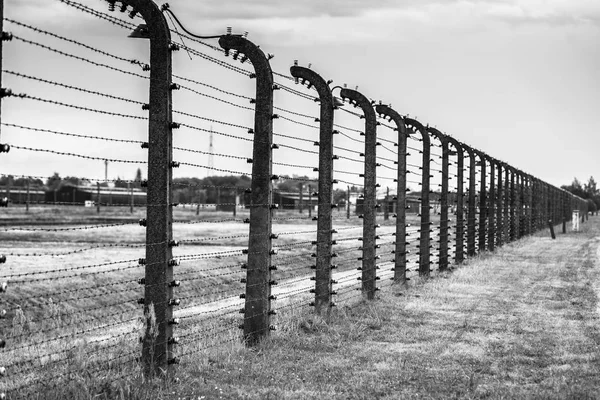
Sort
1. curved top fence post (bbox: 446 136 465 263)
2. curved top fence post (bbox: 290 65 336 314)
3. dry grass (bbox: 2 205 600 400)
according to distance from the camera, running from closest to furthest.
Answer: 1. dry grass (bbox: 2 205 600 400)
2. curved top fence post (bbox: 290 65 336 314)
3. curved top fence post (bbox: 446 136 465 263)

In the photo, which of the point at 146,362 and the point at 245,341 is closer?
the point at 146,362

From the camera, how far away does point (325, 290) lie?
9.63 meters

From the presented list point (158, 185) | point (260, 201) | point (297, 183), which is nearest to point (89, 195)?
point (297, 183)

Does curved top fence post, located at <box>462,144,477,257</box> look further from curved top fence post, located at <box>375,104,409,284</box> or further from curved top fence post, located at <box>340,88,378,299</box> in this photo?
curved top fence post, located at <box>340,88,378,299</box>

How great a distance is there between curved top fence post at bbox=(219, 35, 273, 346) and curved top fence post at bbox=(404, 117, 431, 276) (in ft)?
23.6

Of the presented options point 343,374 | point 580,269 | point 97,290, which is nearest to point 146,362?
point 343,374

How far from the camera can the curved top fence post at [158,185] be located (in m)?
6.02

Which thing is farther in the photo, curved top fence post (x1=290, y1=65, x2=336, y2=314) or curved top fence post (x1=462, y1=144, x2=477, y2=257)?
curved top fence post (x1=462, y1=144, x2=477, y2=257)

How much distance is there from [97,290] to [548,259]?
1218cm

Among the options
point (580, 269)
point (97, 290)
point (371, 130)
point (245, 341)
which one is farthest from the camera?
point (580, 269)

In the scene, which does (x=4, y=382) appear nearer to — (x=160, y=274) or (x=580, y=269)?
(x=160, y=274)

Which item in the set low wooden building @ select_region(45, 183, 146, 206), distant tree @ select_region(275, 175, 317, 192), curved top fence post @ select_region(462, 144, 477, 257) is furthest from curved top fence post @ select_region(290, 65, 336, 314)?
low wooden building @ select_region(45, 183, 146, 206)

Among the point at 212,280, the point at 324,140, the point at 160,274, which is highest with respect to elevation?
the point at 324,140

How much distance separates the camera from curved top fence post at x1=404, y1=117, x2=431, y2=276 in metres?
15.1
